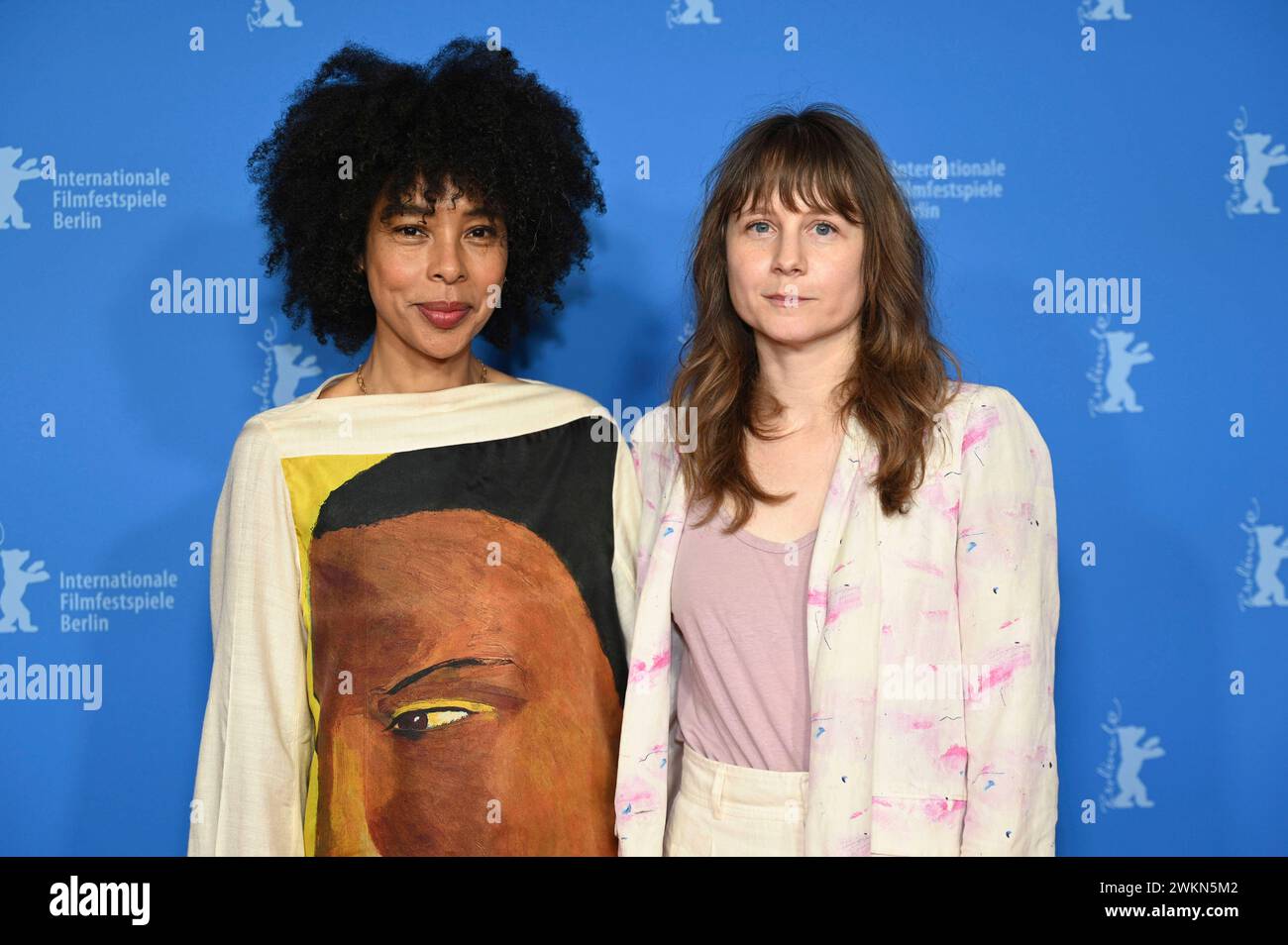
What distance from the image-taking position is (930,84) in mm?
2750

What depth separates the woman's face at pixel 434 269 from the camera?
7.07 feet

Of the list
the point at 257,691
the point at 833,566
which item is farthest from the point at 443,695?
the point at 833,566

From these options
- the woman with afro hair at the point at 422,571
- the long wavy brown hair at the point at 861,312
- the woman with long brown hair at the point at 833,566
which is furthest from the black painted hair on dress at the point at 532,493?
the long wavy brown hair at the point at 861,312

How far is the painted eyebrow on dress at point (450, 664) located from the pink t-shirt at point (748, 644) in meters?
0.33

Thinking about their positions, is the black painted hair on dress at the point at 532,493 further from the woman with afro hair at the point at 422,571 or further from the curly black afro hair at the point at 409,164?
the curly black afro hair at the point at 409,164

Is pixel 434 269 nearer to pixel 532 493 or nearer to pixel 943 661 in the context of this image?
pixel 532 493

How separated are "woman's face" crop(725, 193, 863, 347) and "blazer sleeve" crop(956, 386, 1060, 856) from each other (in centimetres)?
28

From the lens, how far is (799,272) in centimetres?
193

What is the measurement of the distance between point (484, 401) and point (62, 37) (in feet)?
4.64

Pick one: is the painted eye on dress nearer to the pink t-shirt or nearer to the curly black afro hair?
the pink t-shirt

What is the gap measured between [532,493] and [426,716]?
1.37ft

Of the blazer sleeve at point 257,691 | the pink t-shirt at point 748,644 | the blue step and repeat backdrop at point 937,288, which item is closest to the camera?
the pink t-shirt at point 748,644
